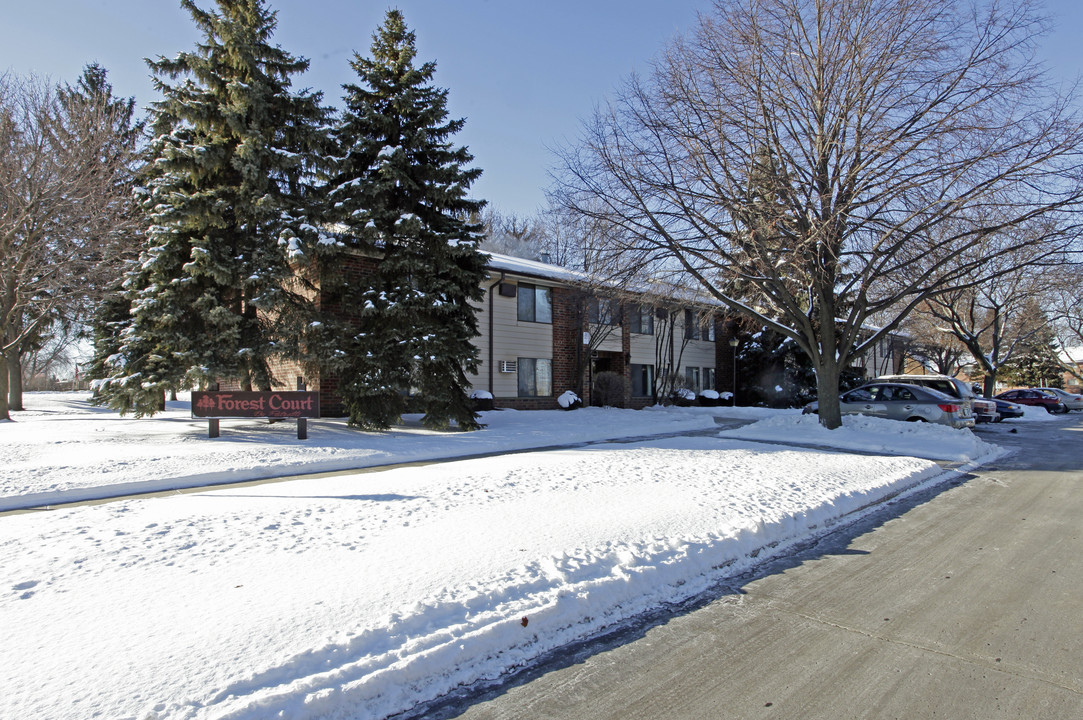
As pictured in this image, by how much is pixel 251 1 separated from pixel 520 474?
12285mm

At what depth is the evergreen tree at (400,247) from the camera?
13.8 metres

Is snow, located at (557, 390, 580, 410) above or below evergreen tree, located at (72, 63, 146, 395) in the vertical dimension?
below

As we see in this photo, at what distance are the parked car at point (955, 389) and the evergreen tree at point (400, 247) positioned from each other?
44.4 ft

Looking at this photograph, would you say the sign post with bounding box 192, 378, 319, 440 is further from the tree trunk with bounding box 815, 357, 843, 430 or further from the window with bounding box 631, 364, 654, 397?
the window with bounding box 631, 364, 654, 397

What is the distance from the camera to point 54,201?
47.9ft

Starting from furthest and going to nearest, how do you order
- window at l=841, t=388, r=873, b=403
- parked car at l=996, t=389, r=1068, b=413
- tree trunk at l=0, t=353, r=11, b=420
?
parked car at l=996, t=389, r=1068, b=413 < window at l=841, t=388, r=873, b=403 < tree trunk at l=0, t=353, r=11, b=420

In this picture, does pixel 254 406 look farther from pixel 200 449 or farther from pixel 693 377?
pixel 693 377

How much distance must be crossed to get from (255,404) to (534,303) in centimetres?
1198

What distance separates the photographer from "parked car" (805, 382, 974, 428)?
53.3 ft

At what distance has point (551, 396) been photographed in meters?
22.8

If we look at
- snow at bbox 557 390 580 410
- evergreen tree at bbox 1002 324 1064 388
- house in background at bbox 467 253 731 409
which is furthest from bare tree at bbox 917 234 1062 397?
evergreen tree at bbox 1002 324 1064 388

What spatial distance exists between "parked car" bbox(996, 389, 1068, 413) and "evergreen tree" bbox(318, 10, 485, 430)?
34.0 m

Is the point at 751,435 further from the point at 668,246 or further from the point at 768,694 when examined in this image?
the point at 768,694

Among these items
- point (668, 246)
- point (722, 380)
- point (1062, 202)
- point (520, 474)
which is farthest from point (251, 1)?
point (722, 380)
